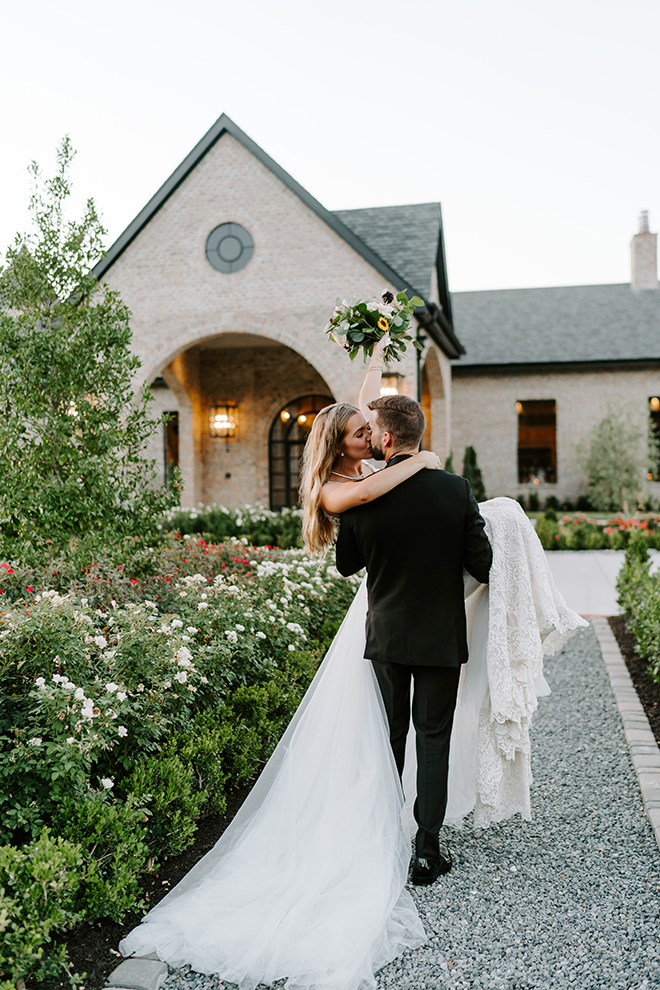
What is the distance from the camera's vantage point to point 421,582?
279 cm

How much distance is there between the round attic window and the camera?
13891 millimetres

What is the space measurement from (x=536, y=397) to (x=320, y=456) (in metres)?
20.1

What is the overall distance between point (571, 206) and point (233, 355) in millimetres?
13669

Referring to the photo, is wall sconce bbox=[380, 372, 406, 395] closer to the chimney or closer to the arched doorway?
the arched doorway

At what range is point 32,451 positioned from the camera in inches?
202

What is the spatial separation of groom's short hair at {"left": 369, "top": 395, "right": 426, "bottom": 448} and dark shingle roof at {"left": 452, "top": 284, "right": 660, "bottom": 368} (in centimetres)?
1939

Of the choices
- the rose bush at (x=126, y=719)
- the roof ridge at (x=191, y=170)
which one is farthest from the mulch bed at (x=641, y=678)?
the roof ridge at (x=191, y=170)

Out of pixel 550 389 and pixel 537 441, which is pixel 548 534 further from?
pixel 550 389

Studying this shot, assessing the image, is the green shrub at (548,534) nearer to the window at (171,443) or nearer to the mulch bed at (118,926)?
the window at (171,443)

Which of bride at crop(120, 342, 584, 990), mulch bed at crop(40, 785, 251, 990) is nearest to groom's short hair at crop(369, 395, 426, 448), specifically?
bride at crop(120, 342, 584, 990)

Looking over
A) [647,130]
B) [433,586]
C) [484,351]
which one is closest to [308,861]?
[433,586]

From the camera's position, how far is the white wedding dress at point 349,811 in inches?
92.0

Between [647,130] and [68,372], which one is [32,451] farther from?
[647,130]

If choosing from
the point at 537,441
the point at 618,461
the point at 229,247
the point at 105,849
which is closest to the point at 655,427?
the point at 618,461
